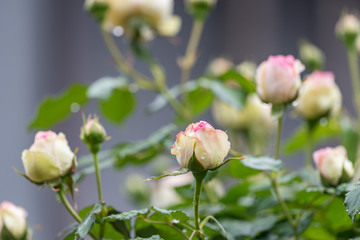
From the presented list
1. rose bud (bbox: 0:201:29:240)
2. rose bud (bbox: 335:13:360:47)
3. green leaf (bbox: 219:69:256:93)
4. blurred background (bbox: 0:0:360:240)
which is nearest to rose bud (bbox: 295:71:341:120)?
green leaf (bbox: 219:69:256:93)

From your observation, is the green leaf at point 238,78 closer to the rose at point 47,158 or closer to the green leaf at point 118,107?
the green leaf at point 118,107

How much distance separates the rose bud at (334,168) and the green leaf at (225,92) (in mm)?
174

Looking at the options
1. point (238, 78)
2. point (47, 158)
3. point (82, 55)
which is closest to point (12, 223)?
point (47, 158)

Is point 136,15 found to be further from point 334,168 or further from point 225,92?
point 334,168

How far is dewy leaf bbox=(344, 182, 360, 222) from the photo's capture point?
10.7 inches

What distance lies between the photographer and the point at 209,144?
11.3 inches

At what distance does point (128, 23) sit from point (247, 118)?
7.7 inches

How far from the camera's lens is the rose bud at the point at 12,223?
357mm

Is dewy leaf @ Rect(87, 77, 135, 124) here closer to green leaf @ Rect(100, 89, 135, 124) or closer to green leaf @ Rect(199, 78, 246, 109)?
green leaf @ Rect(100, 89, 135, 124)

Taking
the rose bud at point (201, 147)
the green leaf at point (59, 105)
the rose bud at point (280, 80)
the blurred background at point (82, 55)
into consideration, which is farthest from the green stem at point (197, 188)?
the blurred background at point (82, 55)

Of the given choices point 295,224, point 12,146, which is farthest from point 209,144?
point 12,146

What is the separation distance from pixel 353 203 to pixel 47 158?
0.19 m

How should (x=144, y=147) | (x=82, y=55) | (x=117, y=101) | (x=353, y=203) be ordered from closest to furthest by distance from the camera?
(x=353, y=203)
(x=144, y=147)
(x=117, y=101)
(x=82, y=55)

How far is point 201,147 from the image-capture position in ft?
0.93
